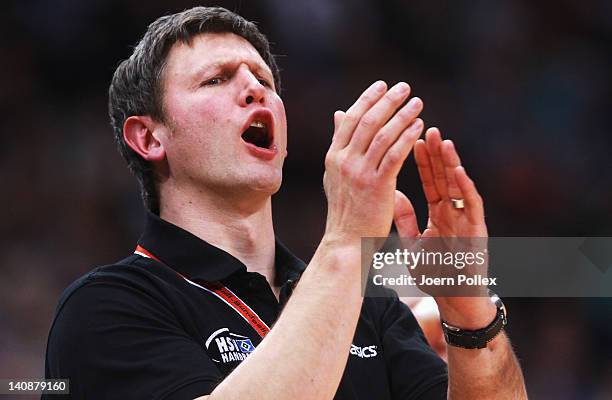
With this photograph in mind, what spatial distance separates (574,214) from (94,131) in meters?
3.53

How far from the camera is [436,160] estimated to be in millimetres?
2322

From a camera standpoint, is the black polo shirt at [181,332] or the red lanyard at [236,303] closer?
the black polo shirt at [181,332]

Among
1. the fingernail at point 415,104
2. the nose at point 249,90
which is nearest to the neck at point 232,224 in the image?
the nose at point 249,90

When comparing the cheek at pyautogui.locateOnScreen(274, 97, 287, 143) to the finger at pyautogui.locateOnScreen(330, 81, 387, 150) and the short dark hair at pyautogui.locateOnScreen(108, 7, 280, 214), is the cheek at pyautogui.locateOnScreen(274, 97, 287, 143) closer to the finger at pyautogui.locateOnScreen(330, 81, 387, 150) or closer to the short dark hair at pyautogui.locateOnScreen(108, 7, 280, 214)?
the short dark hair at pyautogui.locateOnScreen(108, 7, 280, 214)

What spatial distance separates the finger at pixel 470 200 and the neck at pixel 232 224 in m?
0.74

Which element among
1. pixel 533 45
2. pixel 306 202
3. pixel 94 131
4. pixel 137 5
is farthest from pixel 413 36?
pixel 94 131

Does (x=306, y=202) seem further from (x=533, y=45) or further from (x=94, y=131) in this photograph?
(x=533, y=45)

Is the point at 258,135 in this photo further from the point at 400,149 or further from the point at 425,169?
the point at 400,149

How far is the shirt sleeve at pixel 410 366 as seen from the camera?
106 inches

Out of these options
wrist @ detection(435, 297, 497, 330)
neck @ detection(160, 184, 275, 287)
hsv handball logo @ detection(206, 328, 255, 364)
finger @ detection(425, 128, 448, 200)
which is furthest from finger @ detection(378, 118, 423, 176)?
neck @ detection(160, 184, 275, 287)

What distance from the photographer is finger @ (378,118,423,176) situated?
205 cm

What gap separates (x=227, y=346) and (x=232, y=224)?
1.77ft

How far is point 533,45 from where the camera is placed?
7078 millimetres

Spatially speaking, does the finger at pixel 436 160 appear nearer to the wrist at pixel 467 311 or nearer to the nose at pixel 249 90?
the wrist at pixel 467 311
